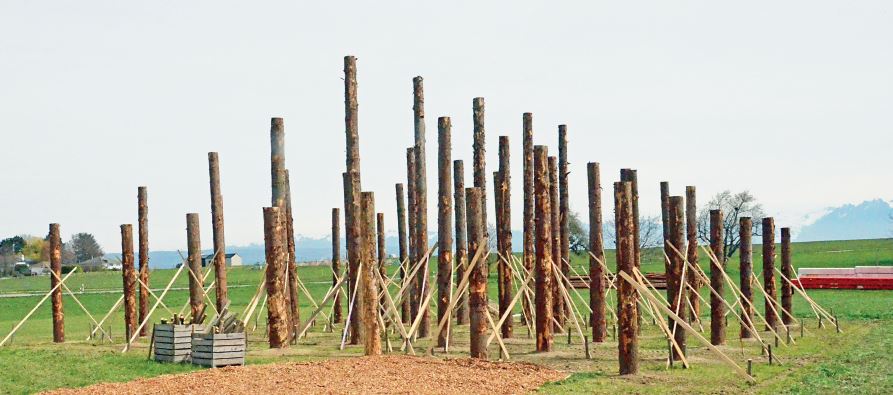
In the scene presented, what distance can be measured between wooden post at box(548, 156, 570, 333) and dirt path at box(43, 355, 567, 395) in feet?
28.5

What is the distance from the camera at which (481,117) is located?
27.4 metres

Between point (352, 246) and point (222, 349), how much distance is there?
14.6 ft

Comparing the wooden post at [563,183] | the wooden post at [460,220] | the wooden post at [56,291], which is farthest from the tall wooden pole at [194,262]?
the wooden post at [563,183]

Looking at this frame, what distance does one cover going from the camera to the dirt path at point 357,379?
53.9ft

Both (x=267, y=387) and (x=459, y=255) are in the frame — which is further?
(x=459, y=255)

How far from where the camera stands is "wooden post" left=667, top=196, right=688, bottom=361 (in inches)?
819

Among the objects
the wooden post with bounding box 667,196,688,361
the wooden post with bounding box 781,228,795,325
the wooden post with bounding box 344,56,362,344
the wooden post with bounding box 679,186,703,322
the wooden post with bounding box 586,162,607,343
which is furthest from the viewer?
the wooden post with bounding box 781,228,795,325

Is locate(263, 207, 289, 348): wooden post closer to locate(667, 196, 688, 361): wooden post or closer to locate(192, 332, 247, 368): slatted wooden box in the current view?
locate(192, 332, 247, 368): slatted wooden box

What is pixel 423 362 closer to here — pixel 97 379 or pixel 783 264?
pixel 97 379

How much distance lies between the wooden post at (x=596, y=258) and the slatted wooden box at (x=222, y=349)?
320 inches

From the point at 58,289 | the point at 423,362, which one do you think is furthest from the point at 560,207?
the point at 58,289

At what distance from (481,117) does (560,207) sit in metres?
4.33

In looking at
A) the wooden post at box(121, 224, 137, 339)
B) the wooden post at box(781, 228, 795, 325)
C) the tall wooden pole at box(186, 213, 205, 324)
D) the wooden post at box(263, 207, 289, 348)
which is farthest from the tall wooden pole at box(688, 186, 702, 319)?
the wooden post at box(121, 224, 137, 339)

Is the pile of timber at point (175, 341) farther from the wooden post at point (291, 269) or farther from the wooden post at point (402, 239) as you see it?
the wooden post at point (402, 239)
